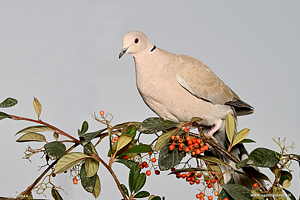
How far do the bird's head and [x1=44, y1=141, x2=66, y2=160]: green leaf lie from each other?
2.03 feet

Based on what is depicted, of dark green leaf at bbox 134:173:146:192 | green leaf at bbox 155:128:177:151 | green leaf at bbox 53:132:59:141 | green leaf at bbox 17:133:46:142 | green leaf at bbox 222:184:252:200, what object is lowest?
green leaf at bbox 222:184:252:200

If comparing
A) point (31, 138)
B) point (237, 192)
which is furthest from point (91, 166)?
point (237, 192)

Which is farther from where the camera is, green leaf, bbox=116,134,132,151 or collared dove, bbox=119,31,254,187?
collared dove, bbox=119,31,254,187

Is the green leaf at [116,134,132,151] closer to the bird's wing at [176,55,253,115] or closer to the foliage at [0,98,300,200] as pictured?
the foliage at [0,98,300,200]

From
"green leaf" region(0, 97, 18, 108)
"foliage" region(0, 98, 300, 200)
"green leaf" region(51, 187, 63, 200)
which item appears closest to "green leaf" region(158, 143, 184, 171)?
"foliage" region(0, 98, 300, 200)

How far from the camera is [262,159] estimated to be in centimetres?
97

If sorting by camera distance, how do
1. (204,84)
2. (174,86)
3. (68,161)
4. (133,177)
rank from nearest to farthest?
(68,161) → (133,177) → (174,86) → (204,84)

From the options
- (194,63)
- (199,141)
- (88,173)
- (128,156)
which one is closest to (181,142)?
(199,141)

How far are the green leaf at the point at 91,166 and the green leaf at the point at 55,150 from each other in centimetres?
8

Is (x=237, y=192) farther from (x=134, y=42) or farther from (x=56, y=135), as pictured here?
(x=134, y=42)

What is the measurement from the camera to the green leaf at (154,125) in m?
1.01

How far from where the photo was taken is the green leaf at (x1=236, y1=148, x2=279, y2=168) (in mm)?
956

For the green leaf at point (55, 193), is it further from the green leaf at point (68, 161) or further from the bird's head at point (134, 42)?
the bird's head at point (134, 42)

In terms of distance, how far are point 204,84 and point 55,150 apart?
92 centimetres
